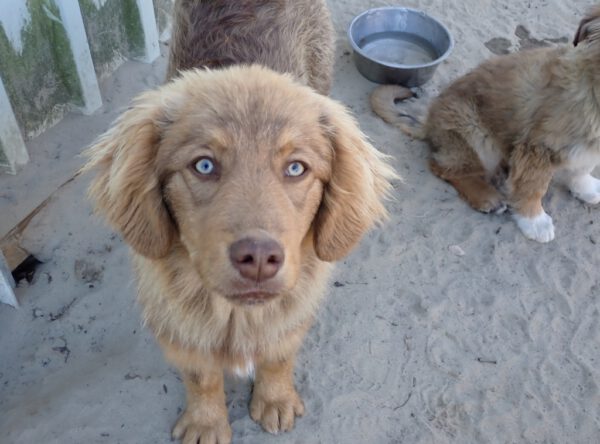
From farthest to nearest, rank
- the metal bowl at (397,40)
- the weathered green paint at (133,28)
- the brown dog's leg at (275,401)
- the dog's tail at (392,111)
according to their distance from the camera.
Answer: the metal bowl at (397,40), the dog's tail at (392,111), the weathered green paint at (133,28), the brown dog's leg at (275,401)

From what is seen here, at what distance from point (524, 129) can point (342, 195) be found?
2.16 metres

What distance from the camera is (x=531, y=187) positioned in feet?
13.1

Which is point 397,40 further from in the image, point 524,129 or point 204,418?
point 204,418

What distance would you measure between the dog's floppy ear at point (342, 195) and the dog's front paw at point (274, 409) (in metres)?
1.04

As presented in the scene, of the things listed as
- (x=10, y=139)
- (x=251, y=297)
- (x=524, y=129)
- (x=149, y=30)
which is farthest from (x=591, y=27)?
(x=10, y=139)

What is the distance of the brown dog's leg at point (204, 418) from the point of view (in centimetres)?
292

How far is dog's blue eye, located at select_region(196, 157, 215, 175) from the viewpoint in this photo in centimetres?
209

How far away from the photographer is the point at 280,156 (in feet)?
6.90

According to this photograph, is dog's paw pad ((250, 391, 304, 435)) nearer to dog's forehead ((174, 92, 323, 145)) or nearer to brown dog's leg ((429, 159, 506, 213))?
dog's forehead ((174, 92, 323, 145))

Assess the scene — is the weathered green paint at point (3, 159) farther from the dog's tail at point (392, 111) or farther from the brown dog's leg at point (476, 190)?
the brown dog's leg at point (476, 190)

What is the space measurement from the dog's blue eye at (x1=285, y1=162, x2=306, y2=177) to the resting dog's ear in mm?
2474

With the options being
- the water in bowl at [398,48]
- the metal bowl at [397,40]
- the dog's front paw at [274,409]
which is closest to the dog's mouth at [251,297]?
the dog's front paw at [274,409]

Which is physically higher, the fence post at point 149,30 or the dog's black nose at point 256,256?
the dog's black nose at point 256,256

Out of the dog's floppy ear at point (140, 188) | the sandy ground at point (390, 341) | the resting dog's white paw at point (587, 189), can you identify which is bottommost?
the sandy ground at point (390, 341)
